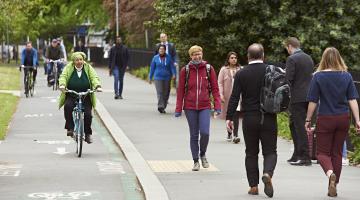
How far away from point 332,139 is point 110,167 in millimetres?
3959

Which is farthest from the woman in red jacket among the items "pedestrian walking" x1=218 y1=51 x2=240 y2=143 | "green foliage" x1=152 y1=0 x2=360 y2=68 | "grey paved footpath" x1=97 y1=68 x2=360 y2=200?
"green foliage" x1=152 y1=0 x2=360 y2=68

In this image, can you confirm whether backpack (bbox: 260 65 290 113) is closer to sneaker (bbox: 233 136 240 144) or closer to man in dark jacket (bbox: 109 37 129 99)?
sneaker (bbox: 233 136 240 144)

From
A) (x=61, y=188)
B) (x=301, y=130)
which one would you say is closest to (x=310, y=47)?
(x=301, y=130)

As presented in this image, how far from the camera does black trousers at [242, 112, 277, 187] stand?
10953 mm

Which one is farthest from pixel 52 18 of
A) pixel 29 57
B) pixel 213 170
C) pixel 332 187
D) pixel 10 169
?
pixel 332 187

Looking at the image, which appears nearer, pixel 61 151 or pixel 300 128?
pixel 300 128

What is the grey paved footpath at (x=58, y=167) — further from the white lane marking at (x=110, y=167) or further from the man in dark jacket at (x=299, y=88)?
the man in dark jacket at (x=299, y=88)

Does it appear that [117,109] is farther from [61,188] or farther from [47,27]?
[47,27]

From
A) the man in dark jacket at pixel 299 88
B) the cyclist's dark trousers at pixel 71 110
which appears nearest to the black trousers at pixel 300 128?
the man in dark jacket at pixel 299 88

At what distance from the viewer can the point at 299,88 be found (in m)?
14.1

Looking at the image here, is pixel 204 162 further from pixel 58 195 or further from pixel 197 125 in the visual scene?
pixel 58 195

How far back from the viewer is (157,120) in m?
22.3

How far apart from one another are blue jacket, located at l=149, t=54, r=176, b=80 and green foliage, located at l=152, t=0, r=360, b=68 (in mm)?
848

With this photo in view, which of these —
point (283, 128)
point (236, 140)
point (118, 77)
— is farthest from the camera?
point (118, 77)
